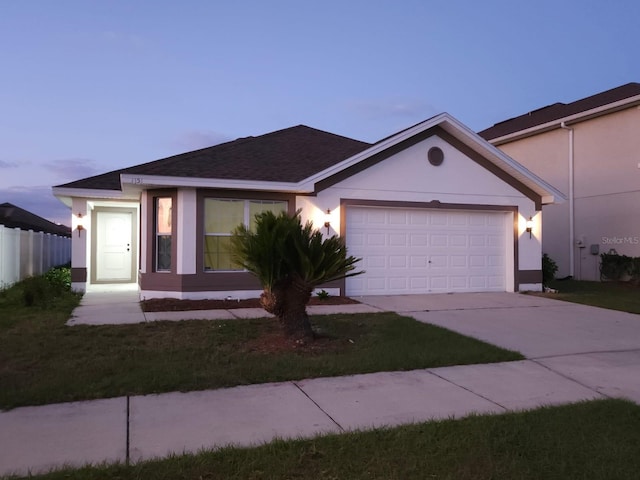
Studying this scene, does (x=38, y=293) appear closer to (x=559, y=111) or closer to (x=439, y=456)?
(x=439, y=456)

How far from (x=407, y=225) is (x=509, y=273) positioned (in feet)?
11.3

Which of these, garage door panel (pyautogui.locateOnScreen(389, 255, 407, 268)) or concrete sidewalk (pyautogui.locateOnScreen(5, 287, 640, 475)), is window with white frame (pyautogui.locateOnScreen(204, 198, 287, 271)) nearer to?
garage door panel (pyautogui.locateOnScreen(389, 255, 407, 268))

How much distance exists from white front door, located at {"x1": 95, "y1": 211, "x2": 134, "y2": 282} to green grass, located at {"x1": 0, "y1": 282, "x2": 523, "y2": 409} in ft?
21.7

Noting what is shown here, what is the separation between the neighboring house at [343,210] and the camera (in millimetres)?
12148

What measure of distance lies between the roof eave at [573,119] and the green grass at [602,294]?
5993 millimetres

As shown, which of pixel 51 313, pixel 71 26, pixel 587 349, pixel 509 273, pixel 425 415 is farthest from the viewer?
pixel 509 273

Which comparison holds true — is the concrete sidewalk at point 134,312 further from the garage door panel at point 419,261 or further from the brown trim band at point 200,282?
the garage door panel at point 419,261

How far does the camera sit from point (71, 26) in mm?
12789

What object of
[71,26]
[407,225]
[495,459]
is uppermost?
[71,26]

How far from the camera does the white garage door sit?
13609mm

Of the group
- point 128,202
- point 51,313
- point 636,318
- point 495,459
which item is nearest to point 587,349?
point 636,318

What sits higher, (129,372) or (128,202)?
(128,202)

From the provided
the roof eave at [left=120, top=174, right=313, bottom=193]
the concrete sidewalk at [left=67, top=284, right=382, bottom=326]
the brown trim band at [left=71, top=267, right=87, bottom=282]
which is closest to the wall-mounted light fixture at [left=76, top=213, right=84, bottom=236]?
the brown trim band at [left=71, top=267, right=87, bottom=282]

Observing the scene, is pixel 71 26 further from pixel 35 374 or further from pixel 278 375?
pixel 278 375
